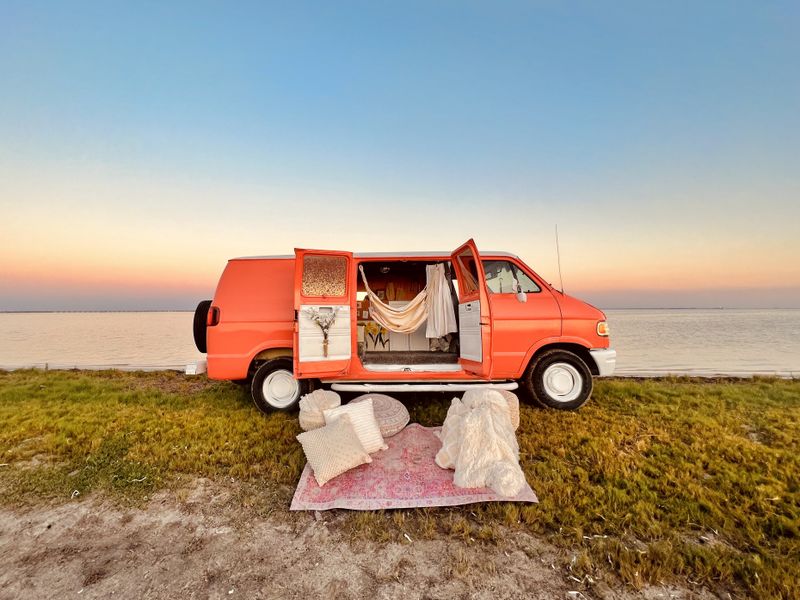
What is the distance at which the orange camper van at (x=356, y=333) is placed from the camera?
5215 millimetres

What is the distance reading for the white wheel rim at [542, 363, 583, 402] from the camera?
5.57m

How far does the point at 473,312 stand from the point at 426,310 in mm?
1367

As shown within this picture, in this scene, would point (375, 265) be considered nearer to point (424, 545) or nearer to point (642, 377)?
point (424, 545)

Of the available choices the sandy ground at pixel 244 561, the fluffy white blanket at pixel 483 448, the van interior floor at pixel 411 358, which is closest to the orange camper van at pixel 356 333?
the van interior floor at pixel 411 358

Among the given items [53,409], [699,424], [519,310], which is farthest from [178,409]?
[699,424]

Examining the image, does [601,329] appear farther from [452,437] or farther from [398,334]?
[398,334]

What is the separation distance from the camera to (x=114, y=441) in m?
4.44

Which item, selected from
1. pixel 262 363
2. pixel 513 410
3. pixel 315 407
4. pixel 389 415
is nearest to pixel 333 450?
pixel 315 407

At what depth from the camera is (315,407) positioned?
454cm

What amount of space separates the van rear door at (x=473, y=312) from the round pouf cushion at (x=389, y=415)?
126 cm

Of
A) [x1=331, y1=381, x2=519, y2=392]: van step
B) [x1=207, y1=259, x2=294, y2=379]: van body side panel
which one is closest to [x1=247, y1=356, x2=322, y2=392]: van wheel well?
[x1=207, y1=259, x2=294, y2=379]: van body side panel

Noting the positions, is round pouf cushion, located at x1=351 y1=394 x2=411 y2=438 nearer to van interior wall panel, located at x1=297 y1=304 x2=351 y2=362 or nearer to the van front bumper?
van interior wall panel, located at x1=297 y1=304 x2=351 y2=362

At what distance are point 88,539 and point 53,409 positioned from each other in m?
4.45

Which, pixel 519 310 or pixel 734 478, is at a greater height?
pixel 519 310
